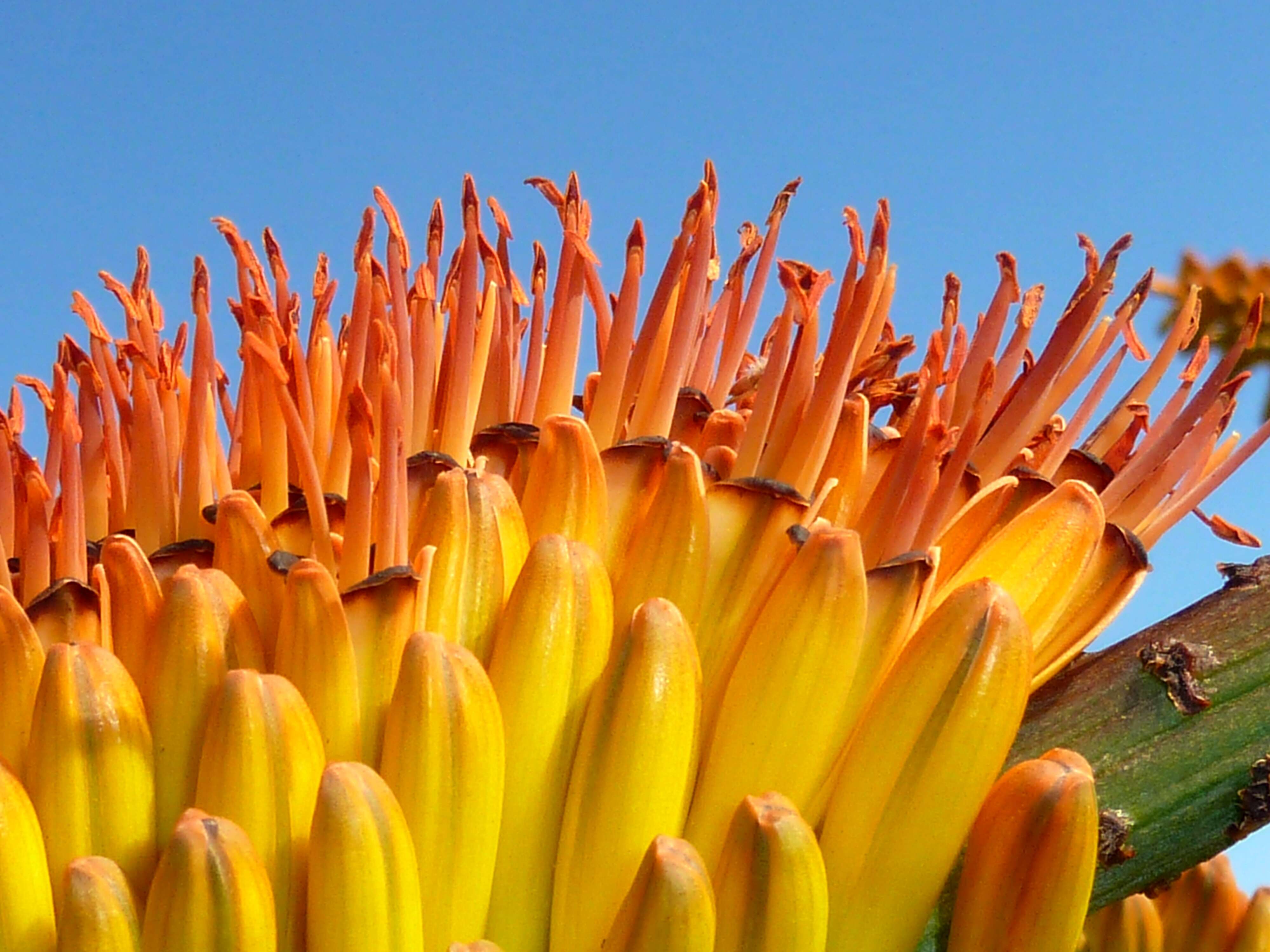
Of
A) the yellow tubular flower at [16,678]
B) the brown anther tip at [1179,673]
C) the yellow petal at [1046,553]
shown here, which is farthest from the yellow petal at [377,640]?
the brown anther tip at [1179,673]

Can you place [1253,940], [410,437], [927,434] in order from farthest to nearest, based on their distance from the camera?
[1253,940] → [410,437] → [927,434]

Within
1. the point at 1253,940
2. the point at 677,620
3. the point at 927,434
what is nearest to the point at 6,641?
the point at 677,620

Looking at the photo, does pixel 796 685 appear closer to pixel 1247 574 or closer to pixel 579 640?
pixel 579 640

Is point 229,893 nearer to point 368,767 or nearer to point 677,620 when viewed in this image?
point 368,767

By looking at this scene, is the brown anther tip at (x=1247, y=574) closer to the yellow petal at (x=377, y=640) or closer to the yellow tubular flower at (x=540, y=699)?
the yellow tubular flower at (x=540, y=699)

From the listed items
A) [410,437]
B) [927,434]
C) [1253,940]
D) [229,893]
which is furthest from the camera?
[1253,940]

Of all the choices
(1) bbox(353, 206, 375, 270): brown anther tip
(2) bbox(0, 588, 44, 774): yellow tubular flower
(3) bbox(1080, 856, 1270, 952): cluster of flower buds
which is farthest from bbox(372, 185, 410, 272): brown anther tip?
(3) bbox(1080, 856, 1270, 952): cluster of flower buds

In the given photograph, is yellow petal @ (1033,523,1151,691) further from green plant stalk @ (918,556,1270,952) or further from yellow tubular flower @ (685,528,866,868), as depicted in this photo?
yellow tubular flower @ (685,528,866,868)
